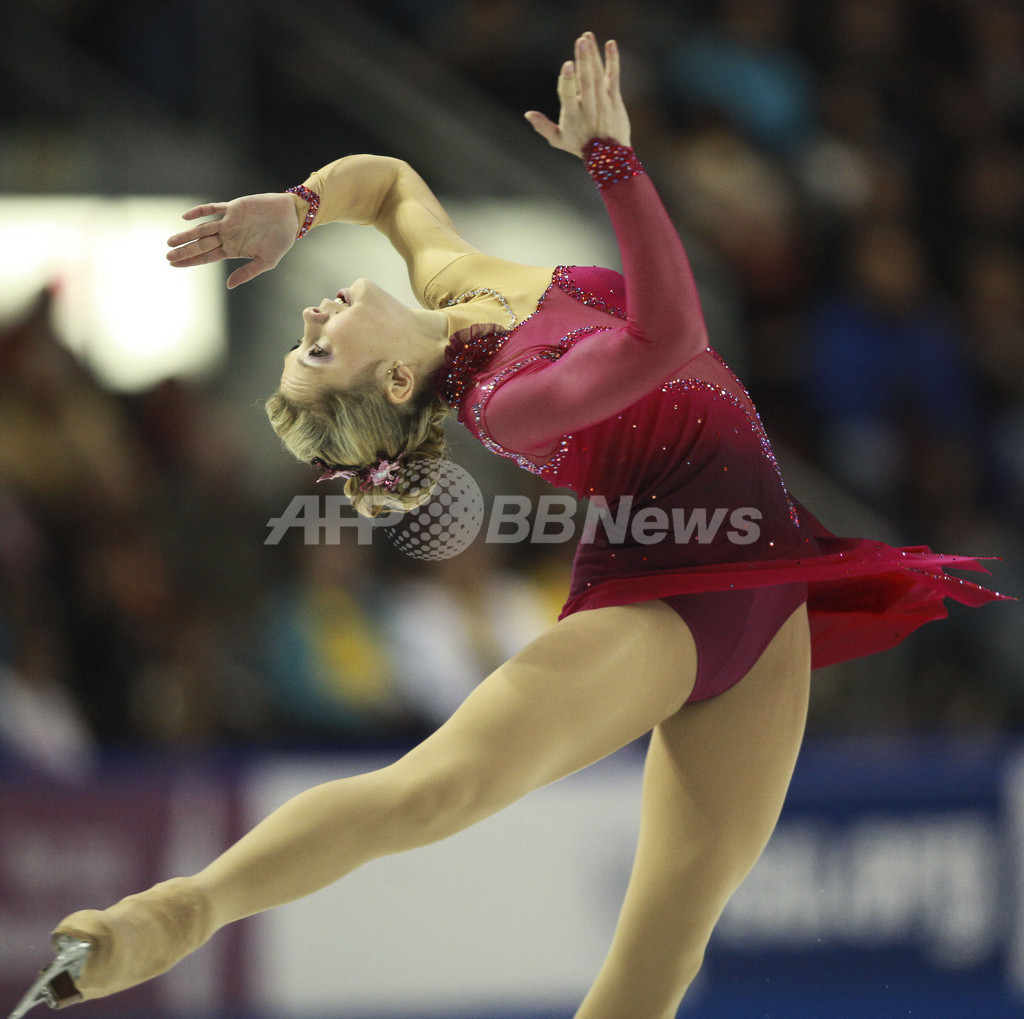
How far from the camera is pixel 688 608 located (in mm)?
2553

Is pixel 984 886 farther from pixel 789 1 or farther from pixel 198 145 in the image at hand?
pixel 789 1

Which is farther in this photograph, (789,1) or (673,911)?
(789,1)

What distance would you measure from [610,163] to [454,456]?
2.71 metres

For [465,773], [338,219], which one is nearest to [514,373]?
[465,773]

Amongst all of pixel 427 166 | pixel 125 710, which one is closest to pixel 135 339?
pixel 427 166

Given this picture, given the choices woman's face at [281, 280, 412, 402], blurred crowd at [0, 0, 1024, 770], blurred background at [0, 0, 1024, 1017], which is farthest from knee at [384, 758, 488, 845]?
blurred crowd at [0, 0, 1024, 770]

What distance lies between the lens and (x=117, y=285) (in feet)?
18.9

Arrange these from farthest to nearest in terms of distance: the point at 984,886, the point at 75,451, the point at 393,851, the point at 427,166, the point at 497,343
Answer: the point at 427,166
the point at 75,451
the point at 984,886
the point at 497,343
the point at 393,851

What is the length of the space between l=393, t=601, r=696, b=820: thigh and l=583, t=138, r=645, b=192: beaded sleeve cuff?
71 centimetres

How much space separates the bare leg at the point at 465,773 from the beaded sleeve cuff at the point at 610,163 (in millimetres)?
716

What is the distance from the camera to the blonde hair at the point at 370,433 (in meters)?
2.55

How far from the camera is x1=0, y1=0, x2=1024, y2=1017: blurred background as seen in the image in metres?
4.46

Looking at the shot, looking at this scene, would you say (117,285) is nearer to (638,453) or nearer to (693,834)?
(638,453)

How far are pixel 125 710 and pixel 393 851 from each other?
2.65m
